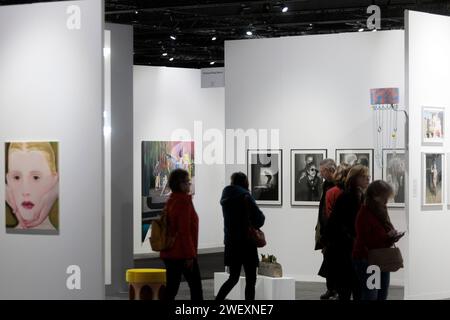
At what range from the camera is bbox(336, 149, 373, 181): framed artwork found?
587 inches

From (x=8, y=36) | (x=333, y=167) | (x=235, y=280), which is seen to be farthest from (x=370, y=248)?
(x=8, y=36)

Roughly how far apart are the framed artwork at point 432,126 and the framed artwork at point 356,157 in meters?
2.13

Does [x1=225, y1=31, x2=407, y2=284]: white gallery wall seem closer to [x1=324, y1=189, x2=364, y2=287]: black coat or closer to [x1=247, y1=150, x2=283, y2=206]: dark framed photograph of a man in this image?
[x1=247, y1=150, x2=283, y2=206]: dark framed photograph of a man

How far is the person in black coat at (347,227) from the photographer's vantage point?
977 centimetres

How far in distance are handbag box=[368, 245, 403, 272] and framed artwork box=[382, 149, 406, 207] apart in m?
5.52

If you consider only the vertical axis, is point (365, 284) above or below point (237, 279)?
above

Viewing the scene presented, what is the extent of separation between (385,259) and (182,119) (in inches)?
451

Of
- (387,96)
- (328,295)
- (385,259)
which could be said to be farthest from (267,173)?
(385,259)

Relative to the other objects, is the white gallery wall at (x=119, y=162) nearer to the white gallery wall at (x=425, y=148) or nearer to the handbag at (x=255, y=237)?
the handbag at (x=255, y=237)

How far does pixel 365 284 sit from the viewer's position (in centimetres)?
918

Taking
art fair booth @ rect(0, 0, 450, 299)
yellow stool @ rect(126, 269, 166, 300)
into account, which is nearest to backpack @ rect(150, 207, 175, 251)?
art fair booth @ rect(0, 0, 450, 299)

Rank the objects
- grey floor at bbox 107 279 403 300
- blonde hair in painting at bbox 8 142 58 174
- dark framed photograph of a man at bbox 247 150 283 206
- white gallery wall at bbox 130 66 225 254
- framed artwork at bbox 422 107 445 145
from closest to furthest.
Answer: blonde hair in painting at bbox 8 142 58 174, framed artwork at bbox 422 107 445 145, grey floor at bbox 107 279 403 300, dark framed photograph of a man at bbox 247 150 283 206, white gallery wall at bbox 130 66 225 254

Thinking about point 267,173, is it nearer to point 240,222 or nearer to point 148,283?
point 240,222

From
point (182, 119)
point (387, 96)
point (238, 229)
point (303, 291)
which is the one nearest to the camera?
point (238, 229)
